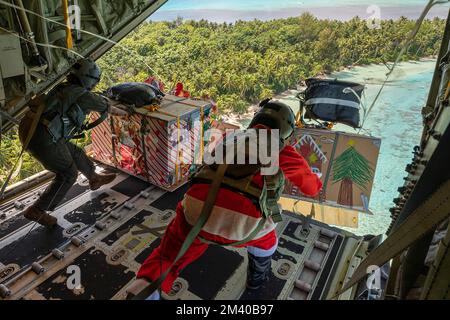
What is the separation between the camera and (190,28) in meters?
27.3

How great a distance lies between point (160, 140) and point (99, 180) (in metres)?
1.12

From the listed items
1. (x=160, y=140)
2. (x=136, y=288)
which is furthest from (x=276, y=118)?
(x=160, y=140)

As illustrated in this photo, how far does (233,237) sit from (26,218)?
291cm

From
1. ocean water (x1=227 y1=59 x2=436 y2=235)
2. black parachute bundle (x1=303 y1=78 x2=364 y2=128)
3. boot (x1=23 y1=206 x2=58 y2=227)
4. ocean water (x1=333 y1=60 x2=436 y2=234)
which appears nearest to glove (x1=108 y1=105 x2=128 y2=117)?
boot (x1=23 y1=206 x2=58 y2=227)

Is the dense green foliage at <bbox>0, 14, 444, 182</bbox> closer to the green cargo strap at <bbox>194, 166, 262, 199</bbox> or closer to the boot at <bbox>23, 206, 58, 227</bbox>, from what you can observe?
the boot at <bbox>23, 206, 58, 227</bbox>

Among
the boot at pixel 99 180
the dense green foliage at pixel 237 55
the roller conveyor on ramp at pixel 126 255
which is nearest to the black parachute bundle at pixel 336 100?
the roller conveyor on ramp at pixel 126 255

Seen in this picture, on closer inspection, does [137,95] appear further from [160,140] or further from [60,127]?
[60,127]

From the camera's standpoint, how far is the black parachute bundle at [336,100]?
327cm

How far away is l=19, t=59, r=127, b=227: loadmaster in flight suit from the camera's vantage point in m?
3.25

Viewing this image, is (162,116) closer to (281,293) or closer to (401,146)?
(281,293)

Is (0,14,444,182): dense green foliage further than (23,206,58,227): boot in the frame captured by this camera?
Yes

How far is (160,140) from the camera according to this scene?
379cm

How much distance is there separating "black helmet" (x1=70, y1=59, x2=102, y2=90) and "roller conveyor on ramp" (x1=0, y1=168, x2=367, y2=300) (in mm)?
1565

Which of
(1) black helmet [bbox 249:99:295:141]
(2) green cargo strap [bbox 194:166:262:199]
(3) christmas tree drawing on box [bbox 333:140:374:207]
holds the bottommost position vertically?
(3) christmas tree drawing on box [bbox 333:140:374:207]
